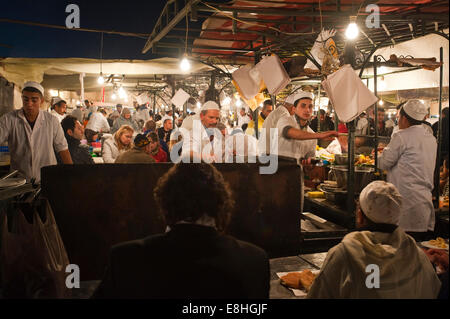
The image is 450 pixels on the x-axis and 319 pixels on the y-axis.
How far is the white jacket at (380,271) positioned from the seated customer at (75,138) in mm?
4439

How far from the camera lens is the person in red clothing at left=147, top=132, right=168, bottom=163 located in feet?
21.2

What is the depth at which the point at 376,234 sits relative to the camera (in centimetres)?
202

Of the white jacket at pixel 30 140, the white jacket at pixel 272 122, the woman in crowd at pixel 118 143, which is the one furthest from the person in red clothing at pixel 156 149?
the white jacket at pixel 272 122

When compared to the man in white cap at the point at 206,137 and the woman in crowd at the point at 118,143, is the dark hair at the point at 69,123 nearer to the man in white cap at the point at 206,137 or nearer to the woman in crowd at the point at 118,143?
the woman in crowd at the point at 118,143

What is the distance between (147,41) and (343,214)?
4.24 meters

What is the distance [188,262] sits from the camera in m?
1.46

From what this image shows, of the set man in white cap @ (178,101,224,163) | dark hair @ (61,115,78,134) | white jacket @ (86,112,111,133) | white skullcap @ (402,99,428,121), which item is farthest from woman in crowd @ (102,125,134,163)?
white jacket @ (86,112,111,133)

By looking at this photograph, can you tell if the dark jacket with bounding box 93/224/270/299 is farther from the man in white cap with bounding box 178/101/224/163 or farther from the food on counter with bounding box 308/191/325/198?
the man in white cap with bounding box 178/101/224/163

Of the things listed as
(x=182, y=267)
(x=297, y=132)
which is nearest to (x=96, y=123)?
(x=297, y=132)

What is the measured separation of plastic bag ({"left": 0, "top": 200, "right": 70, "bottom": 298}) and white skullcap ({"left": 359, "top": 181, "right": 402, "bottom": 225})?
6.07ft

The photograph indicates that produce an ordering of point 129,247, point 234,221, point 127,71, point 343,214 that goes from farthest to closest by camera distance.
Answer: point 127,71 < point 343,214 < point 234,221 < point 129,247

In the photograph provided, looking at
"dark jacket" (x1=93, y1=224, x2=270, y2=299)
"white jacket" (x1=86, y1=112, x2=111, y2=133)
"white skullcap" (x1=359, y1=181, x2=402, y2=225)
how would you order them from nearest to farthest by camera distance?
"dark jacket" (x1=93, y1=224, x2=270, y2=299), "white skullcap" (x1=359, y1=181, x2=402, y2=225), "white jacket" (x1=86, y1=112, x2=111, y2=133)
